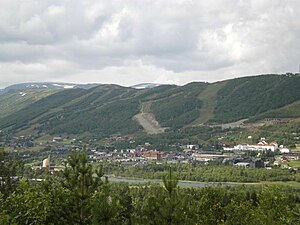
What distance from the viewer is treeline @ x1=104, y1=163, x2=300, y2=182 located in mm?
133750

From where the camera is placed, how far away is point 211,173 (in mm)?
142750

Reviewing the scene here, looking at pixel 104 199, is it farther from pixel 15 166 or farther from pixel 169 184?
pixel 15 166

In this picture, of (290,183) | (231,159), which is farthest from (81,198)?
(231,159)

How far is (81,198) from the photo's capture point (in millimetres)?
29016

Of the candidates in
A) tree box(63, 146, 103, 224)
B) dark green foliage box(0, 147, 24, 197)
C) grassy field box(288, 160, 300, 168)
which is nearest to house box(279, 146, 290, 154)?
grassy field box(288, 160, 300, 168)

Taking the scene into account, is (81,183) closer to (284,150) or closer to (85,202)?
(85,202)

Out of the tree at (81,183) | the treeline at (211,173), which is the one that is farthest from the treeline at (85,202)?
the treeline at (211,173)

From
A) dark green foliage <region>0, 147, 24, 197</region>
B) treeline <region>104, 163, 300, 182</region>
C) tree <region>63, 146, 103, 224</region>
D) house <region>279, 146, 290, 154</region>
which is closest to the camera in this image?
tree <region>63, 146, 103, 224</region>

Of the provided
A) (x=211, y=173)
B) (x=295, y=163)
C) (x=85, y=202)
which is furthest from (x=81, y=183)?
(x=295, y=163)

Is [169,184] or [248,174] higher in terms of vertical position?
[169,184]

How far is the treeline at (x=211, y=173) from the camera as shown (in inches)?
5266

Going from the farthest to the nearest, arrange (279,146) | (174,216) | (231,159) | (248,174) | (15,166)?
1. (279,146)
2. (231,159)
3. (248,174)
4. (15,166)
5. (174,216)

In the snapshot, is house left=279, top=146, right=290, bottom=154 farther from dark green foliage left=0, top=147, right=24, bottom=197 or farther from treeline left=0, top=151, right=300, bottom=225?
treeline left=0, top=151, right=300, bottom=225

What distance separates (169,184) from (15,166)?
16.5 metres
